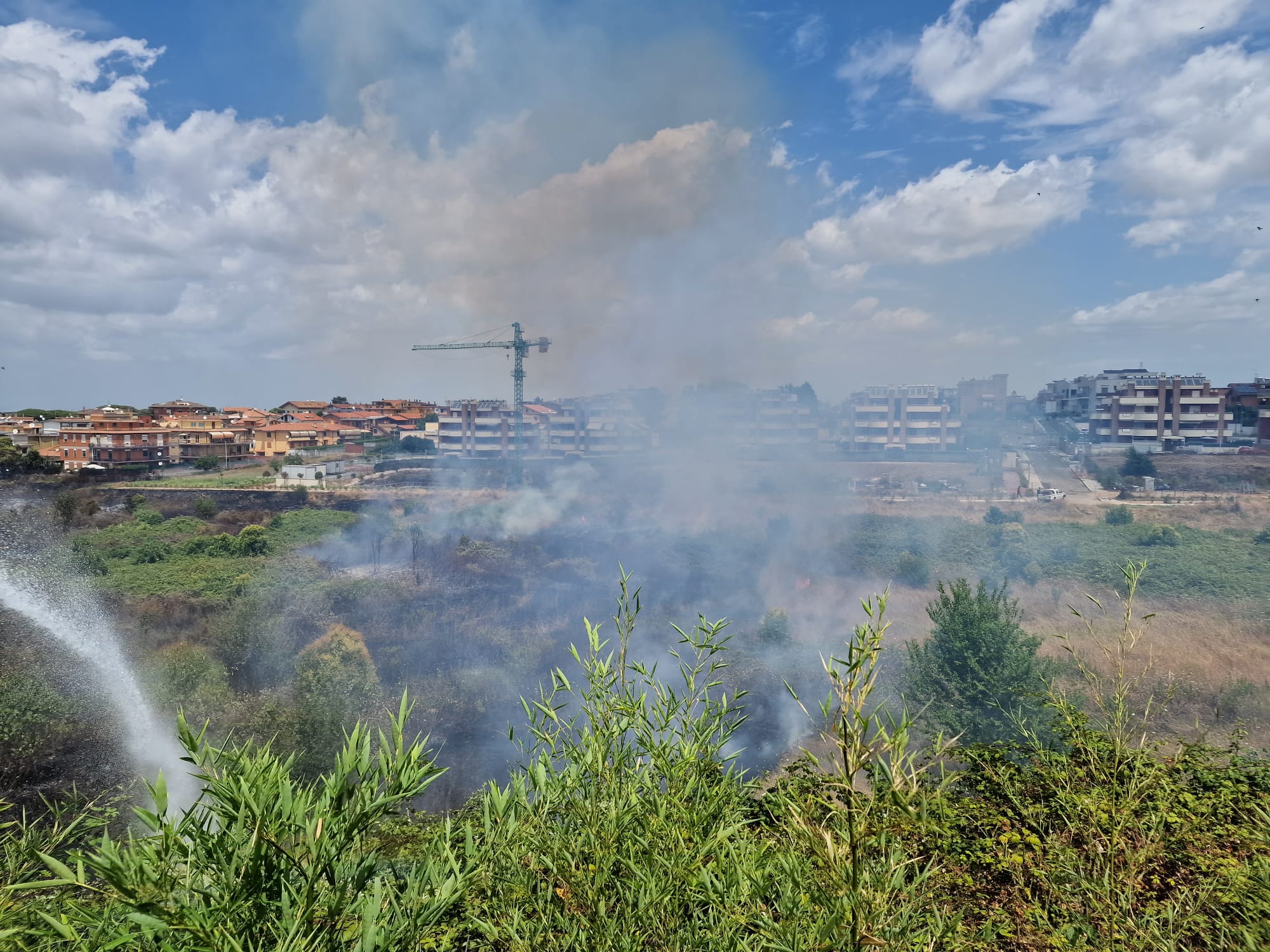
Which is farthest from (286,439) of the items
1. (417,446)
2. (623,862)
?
(623,862)

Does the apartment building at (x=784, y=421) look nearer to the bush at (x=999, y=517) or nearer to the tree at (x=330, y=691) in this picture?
the bush at (x=999, y=517)

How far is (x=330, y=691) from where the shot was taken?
499 inches

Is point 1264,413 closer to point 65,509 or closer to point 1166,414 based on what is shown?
point 1166,414

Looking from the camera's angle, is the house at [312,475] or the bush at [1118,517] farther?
the house at [312,475]

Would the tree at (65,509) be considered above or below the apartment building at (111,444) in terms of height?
below

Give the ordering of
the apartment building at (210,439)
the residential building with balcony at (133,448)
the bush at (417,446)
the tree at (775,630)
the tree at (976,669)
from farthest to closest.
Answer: the bush at (417,446) → the apartment building at (210,439) → the residential building with balcony at (133,448) → the tree at (775,630) → the tree at (976,669)

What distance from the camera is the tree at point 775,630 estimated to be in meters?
17.5

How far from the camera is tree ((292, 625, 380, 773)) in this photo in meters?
10.6

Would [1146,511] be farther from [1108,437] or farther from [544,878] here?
[544,878]

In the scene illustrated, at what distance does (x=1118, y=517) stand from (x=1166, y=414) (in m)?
21.0

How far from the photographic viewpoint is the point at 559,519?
31.3m

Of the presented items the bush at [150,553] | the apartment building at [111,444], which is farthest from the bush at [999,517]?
the apartment building at [111,444]

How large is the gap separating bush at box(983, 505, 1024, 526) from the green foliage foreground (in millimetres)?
24870

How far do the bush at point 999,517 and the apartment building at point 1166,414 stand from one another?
20618 millimetres
